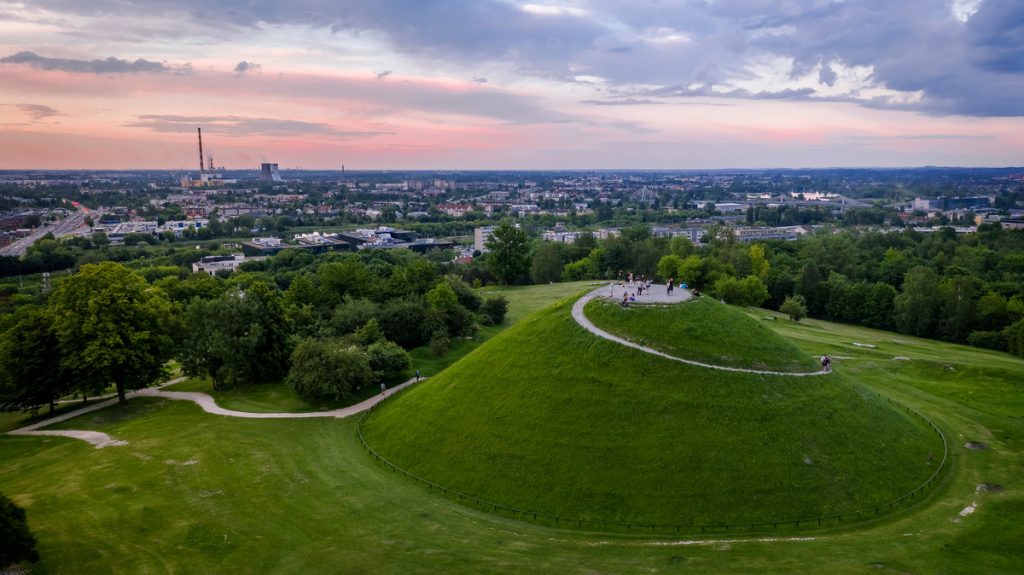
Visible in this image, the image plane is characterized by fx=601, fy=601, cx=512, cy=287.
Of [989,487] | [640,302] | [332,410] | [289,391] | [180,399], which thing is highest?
[640,302]

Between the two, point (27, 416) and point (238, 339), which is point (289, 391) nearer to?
point (238, 339)

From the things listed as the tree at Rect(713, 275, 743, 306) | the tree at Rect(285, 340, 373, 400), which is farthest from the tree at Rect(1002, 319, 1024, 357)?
the tree at Rect(285, 340, 373, 400)

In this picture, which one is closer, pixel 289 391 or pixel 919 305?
pixel 289 391

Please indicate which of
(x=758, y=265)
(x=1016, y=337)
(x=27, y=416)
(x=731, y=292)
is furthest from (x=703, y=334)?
(x=758, y=265)

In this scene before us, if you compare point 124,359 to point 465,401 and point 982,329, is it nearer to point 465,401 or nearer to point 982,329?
point 465,401

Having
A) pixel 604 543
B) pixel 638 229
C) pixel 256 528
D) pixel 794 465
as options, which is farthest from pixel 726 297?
pixel 256 528

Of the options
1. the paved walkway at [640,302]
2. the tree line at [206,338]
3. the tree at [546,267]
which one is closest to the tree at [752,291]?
the tree at [546,267]

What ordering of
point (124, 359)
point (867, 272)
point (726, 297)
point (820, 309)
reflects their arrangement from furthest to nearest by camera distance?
point (867, 272) → point (820, 309) → point (726, 297) → point (124, 359)
